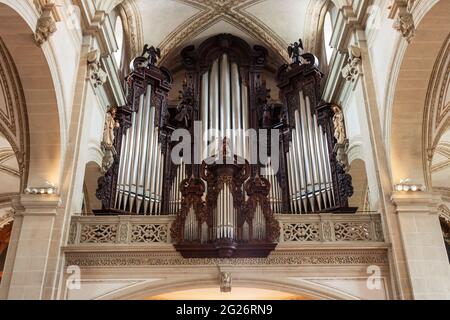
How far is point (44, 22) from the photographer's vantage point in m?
7.26

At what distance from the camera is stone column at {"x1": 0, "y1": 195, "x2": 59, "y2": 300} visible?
7336mm

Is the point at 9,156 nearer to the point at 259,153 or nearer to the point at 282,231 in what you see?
the point at 259,153

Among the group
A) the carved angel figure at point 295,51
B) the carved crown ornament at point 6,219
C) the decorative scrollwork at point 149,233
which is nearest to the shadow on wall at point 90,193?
the decorative scrollwork at point 149,233

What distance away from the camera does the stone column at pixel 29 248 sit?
7.34 meters

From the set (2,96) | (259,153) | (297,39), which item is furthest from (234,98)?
(2,96)

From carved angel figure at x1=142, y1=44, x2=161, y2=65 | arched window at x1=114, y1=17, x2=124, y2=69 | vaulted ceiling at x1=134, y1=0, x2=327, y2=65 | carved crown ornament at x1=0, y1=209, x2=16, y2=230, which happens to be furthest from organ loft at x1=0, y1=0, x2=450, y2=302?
carved crown ornament at x1=0, y1=209, x2=16, y2=230

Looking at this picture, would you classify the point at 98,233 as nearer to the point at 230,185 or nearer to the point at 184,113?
the point at 230,185

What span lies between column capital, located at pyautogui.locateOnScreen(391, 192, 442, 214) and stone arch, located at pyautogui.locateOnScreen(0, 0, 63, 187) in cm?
532

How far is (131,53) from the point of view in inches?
504

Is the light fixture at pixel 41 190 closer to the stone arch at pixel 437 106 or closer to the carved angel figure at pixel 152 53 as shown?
the carved angel figure at pixel 152 53

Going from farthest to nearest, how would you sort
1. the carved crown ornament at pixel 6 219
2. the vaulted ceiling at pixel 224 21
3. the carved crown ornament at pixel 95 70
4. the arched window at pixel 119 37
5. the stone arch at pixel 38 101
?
the carved crown ornament at pixel 6 219, the vaulted ceiling at pixel 224 21, the arched window at pixel 119 37, the carved crown ornament at pixel 95 70, the stone arch at pixel 38 101

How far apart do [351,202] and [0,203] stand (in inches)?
358

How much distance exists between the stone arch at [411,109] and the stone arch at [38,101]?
536cm

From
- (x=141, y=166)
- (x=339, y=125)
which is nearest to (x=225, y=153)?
(x=141, y=166)
